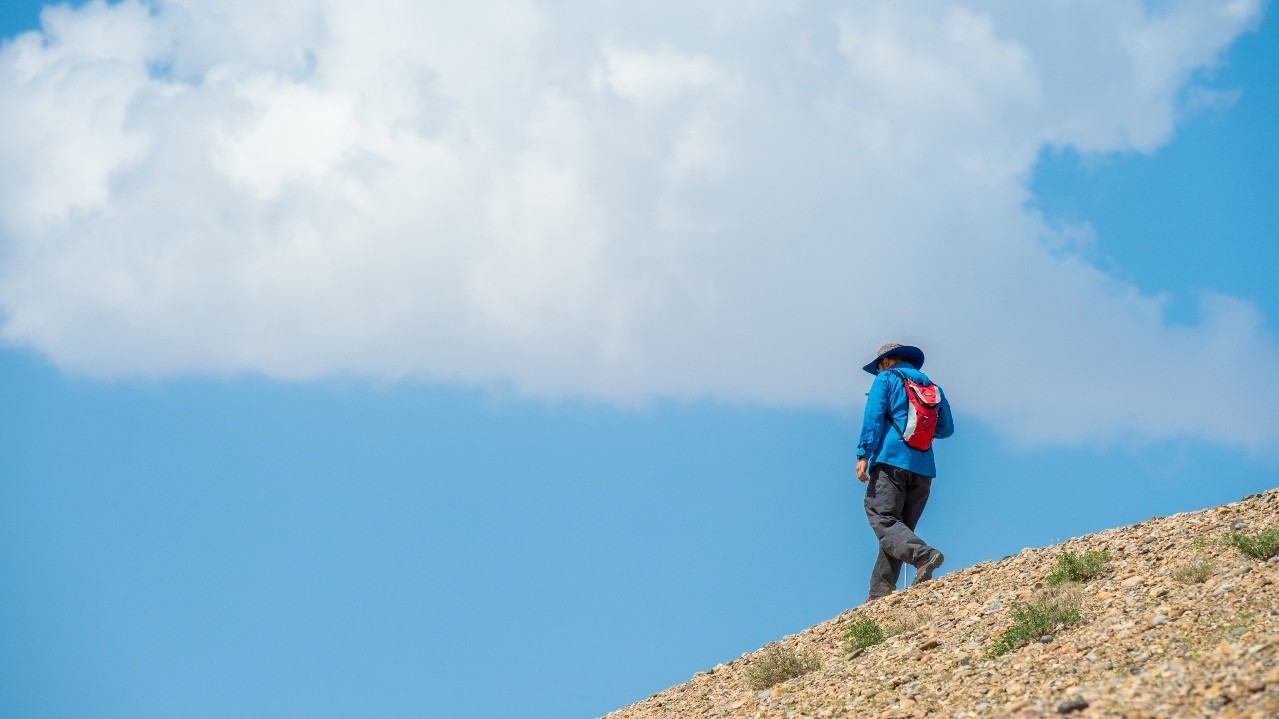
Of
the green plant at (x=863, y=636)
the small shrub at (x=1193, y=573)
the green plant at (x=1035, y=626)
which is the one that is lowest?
the green plant at (x=1035, y=626)

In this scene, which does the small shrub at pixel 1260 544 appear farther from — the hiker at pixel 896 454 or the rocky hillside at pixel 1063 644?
the hiker at pixel 896 454

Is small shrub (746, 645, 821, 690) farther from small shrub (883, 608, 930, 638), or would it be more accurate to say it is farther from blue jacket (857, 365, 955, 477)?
blue jacket (857, 365, 955, 477)

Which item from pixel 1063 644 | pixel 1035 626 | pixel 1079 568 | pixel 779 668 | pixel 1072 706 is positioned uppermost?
pixel 1079 568

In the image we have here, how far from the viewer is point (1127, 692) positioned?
7012mm

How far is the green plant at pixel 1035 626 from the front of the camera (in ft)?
29.8

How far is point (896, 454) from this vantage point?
1337cm

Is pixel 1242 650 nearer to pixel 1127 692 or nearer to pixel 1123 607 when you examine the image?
pixel 1127 692

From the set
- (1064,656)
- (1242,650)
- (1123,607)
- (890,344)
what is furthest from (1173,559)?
(890,344)

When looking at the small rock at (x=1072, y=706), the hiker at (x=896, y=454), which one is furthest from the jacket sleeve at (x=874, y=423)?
the small rock at (x=1072, y=706)

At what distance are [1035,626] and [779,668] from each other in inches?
96.2

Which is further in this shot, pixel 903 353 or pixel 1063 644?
pixel 903 353

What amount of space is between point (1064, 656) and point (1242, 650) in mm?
1284

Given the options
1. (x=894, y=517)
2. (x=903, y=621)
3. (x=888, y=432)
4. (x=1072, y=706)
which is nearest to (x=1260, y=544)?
(x=903, y=621)

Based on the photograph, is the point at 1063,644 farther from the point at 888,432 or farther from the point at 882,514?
the point at 888,432
